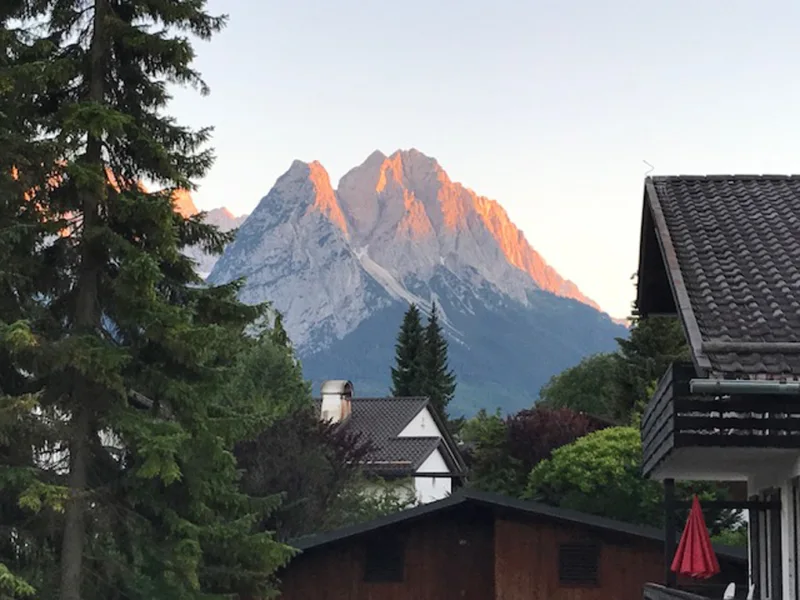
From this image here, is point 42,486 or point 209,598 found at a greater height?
point 42,486

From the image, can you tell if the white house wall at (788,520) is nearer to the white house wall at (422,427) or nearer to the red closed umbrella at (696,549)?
the red closed umbrella at (696,549)

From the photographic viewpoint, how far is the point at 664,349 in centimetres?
5591

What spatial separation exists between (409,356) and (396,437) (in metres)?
33.0

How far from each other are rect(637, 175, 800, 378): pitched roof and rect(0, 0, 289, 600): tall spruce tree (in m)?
6.29

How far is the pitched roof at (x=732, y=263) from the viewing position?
12.4 metres

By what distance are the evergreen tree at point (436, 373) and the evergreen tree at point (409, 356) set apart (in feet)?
1.55

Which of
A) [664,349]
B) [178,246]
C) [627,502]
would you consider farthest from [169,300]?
[664,349]

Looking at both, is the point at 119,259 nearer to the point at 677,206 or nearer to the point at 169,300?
the point at 169,300

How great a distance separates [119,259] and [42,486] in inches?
137

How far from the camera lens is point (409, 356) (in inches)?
4023

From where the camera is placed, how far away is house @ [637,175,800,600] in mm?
12383

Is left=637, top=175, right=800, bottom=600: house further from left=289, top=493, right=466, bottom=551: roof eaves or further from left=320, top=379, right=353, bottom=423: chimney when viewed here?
left=320, top=379, right=353, bottom=423: chimney

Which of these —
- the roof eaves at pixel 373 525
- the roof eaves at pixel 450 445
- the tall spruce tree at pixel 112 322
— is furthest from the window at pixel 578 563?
the roof eaves at pixel 450 445

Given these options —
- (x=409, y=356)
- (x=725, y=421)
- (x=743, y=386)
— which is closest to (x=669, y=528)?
(x=725, y=421)
